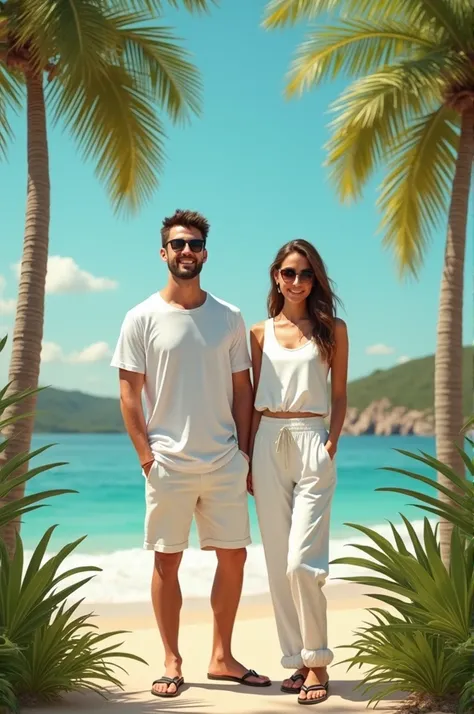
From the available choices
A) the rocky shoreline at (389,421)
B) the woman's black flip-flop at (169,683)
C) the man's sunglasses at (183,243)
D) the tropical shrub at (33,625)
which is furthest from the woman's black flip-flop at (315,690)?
the rocky shoreline at (389,421)

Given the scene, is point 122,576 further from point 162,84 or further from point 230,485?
point 230,485

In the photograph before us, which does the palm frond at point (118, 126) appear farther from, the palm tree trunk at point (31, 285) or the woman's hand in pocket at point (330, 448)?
the woman's hand in pocket at point (330, 448)

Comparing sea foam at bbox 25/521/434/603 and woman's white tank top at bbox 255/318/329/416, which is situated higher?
woman's white tank top at bbox 255/318/329/416

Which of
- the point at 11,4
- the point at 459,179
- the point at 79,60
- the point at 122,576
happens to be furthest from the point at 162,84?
the point at 122,576

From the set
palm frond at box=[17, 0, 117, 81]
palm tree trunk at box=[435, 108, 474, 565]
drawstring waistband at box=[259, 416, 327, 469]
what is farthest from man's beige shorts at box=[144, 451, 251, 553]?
palm tree trunk at box=[435, 108, 474, 565]

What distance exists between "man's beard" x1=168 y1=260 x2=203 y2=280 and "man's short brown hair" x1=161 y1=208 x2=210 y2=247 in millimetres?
169

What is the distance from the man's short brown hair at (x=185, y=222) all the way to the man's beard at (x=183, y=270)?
0.17 meters

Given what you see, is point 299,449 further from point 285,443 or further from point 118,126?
point 118,126

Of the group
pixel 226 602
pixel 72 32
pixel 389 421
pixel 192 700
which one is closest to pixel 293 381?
pixel 226 602

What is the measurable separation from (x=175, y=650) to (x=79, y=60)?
204 inches

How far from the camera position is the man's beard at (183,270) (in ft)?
17.4

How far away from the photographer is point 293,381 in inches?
204

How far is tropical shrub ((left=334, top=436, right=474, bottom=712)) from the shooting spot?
4496mm

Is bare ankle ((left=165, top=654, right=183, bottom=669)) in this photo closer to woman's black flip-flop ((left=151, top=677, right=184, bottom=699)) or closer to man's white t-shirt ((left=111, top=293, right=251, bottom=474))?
woman's black flip-flop ((left=151, top=677, right=184, bottom=699))
